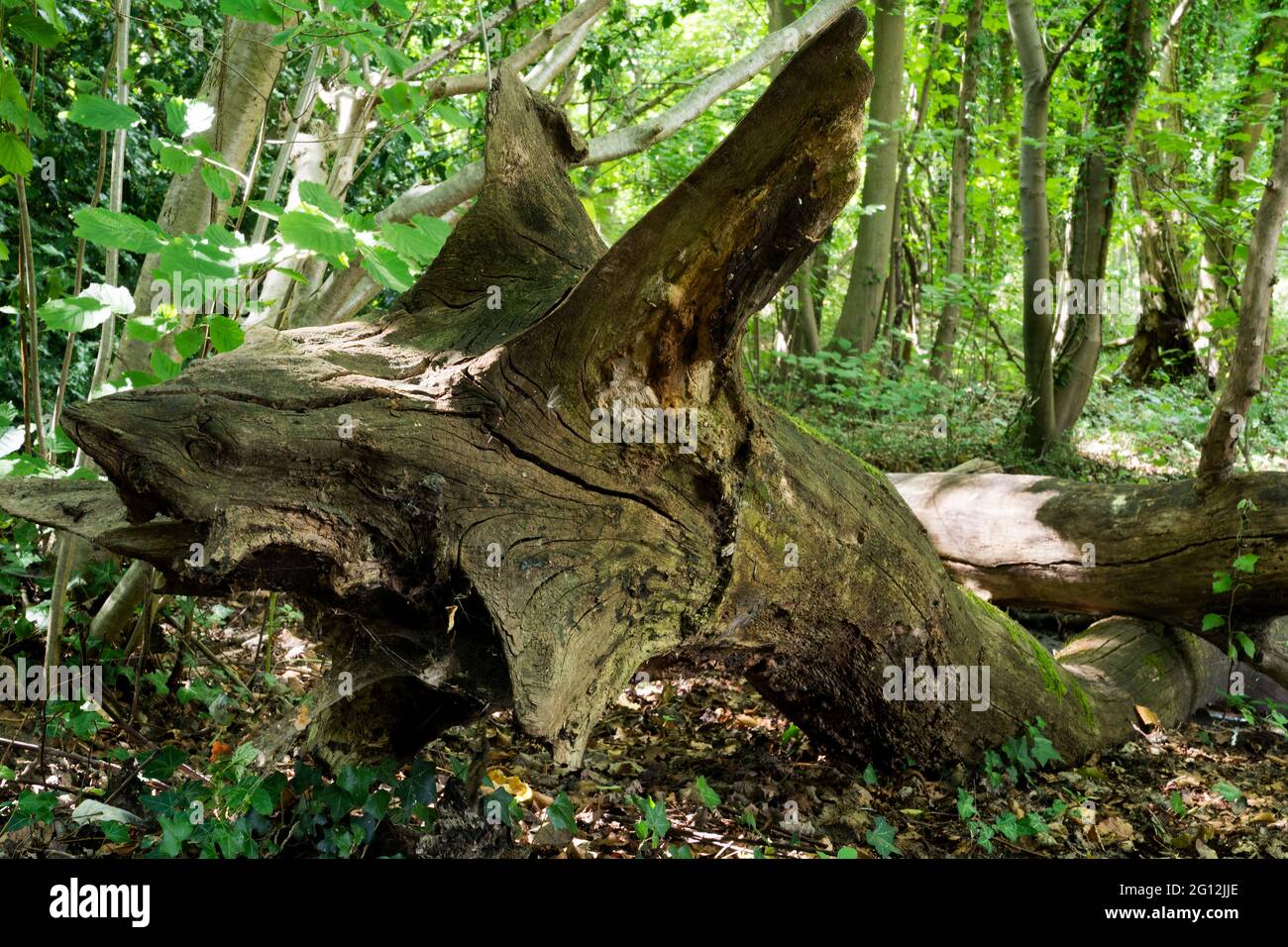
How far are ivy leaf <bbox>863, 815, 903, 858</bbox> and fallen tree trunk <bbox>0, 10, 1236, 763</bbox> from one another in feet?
2.14

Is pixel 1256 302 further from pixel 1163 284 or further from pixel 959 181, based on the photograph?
pixel 959 181

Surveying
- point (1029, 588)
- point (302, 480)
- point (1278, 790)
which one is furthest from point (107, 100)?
point (1278, 790)

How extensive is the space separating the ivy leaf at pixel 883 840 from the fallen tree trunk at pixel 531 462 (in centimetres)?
65

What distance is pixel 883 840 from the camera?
10.2 ft

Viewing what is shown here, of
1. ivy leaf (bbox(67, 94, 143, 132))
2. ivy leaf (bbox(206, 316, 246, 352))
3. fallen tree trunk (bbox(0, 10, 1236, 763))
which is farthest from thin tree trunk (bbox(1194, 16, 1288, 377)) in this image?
ivy leaf (bbox(67, 94, 143, 132))

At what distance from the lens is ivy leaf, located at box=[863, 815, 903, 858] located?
3.09m

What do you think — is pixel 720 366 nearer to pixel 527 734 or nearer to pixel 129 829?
pixel 527 734

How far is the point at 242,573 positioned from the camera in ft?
7.41

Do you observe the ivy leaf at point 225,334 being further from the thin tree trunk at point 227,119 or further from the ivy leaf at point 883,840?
the ivy leaf at point 883,840

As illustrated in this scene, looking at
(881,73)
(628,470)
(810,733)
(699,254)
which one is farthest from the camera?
(881,73)

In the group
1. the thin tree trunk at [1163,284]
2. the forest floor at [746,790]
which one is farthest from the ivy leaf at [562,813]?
the thin tree trunk at [1163,284]

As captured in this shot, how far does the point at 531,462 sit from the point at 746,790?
1.74 meters

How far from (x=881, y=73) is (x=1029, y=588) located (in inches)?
304

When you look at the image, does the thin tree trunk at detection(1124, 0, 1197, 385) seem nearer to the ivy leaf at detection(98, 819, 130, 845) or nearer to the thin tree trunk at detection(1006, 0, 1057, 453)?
the thin tree trunk at detection(1006, 0, 1057, 453)
